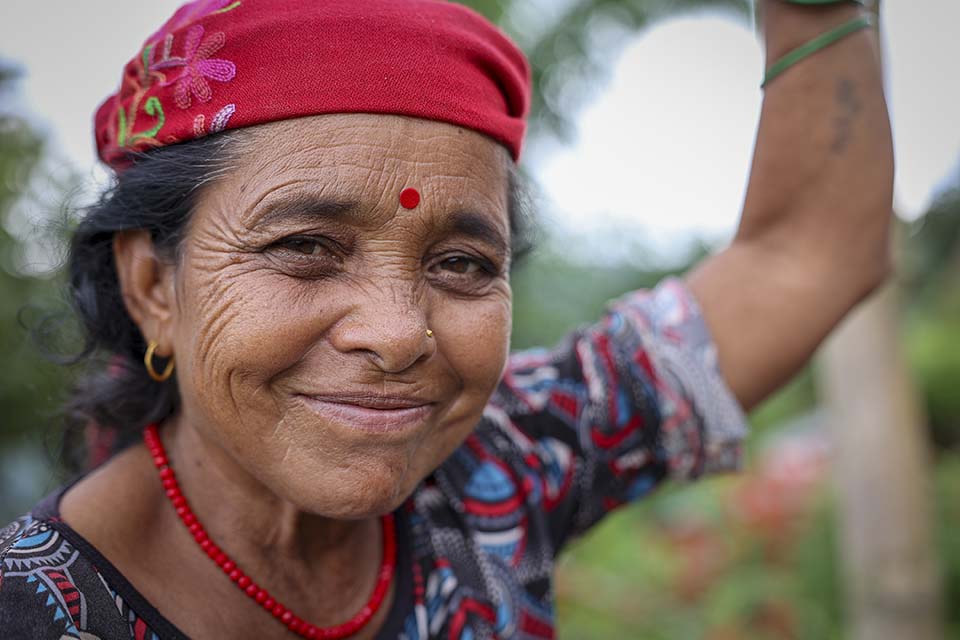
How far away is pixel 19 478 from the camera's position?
4.06m

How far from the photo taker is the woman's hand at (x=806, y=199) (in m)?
2.06

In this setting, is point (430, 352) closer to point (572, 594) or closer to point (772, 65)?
point (772, 65)

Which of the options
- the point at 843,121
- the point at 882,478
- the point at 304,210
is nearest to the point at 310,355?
the point at 304,210

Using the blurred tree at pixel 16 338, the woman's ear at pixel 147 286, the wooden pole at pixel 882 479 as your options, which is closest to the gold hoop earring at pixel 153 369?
the woman's ear at pixel 147 286

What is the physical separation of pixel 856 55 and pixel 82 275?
1.78 m

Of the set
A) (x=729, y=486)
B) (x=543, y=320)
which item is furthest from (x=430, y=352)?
(x=729, y=486)

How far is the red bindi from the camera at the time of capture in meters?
1.41

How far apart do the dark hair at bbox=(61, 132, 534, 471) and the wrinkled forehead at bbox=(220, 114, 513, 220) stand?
0.21 ft

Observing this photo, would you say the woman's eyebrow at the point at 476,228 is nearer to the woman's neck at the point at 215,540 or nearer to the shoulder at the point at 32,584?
the woman's neck at the point at 215,540

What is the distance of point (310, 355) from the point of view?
4.68ft

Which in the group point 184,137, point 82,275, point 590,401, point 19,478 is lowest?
point 19,478

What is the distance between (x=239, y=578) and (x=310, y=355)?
48cm

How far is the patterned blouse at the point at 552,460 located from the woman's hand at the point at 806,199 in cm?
10

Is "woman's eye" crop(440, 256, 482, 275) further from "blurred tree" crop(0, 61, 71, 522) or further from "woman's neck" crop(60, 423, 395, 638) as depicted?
"blurred tree" crop(0, 61, 71, 522)
